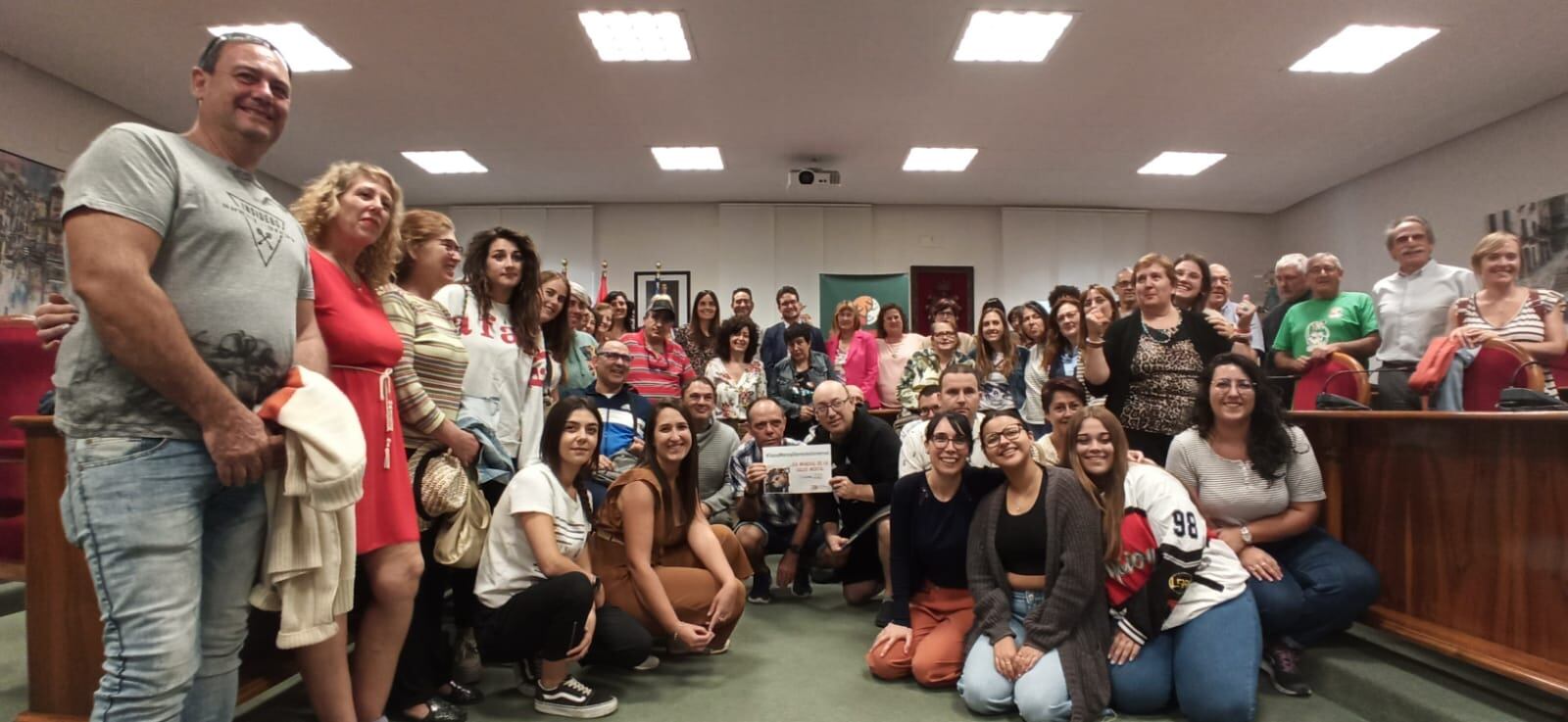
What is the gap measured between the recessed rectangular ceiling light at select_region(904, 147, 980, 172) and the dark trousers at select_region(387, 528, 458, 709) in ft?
21.2

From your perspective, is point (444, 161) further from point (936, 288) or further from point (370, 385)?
point (370, 385)

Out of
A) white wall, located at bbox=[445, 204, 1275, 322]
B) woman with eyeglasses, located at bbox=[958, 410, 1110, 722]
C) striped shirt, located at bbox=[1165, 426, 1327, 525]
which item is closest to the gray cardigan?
woman with eyeglasses, located at bbox=[958, 410, 1110, 722]

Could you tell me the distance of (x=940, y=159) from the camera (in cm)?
830

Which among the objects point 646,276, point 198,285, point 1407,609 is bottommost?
point 1407,609

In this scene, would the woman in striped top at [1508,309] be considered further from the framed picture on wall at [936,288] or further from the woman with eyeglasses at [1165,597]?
the framed picture on wall at [936,288]

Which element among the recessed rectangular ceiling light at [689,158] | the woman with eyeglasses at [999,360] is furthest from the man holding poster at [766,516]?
the recessed rectangular ceiling light at [689,158]

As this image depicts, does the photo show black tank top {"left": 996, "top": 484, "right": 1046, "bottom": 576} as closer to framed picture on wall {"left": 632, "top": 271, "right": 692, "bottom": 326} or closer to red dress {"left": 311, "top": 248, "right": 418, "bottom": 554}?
red dress {"left": 311, "top": 248, "right": 418, "bottom": 554}

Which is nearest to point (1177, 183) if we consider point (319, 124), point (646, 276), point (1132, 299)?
point (1132, 299)

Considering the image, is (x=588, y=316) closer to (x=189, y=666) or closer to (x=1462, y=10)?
(x=189, y=666)

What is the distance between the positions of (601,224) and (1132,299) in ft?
22.1

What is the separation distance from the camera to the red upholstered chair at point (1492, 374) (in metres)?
3.05

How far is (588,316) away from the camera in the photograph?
5113 mm

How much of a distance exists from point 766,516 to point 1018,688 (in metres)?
1.73

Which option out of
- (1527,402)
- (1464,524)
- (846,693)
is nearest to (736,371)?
(846,693)
